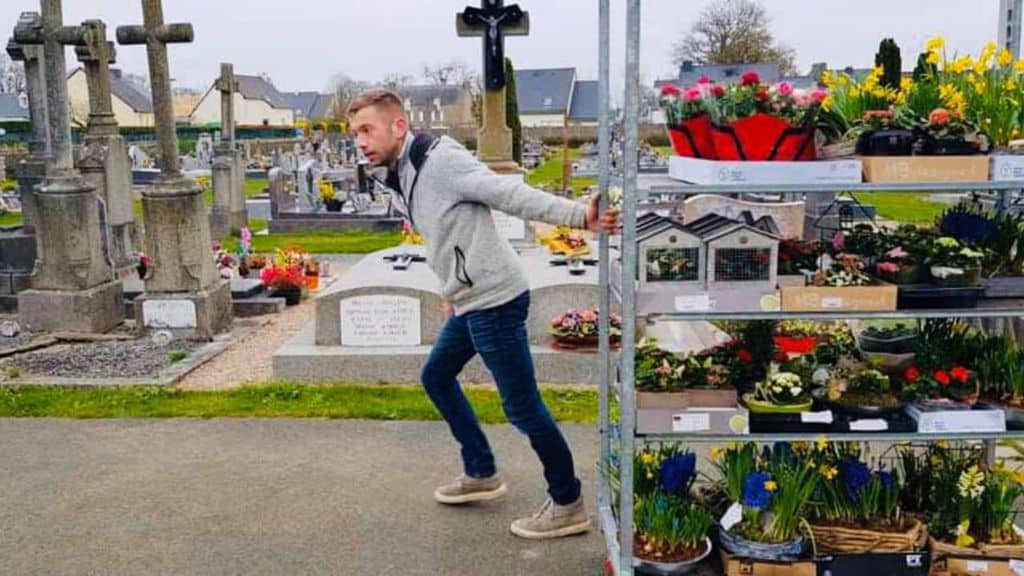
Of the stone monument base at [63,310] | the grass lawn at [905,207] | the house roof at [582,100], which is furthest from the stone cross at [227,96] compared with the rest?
the house roof at [582,100]

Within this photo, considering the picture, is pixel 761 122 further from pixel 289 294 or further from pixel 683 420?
pixel 289 294

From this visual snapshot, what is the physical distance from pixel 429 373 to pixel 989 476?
2407mm

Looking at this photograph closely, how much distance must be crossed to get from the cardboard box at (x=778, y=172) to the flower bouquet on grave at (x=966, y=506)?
1.34 metres

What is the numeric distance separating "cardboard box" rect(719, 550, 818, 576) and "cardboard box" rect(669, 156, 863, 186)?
1.44 m

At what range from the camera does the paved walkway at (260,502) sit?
4113 millimetres

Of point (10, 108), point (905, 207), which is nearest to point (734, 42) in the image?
point (905, 207)

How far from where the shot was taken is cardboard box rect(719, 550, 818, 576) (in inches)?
141

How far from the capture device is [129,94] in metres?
69.6

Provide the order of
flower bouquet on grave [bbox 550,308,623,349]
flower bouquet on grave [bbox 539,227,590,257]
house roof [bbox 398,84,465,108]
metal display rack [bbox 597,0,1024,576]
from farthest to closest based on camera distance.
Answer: house roof [bbox 398,84,465,108] < flower bouquet on grave [bbox 539,227,590,257] < flower bouquet on grave [bbox 550,308,623,349] < metal display rack [bbox 597,0,1024,576]

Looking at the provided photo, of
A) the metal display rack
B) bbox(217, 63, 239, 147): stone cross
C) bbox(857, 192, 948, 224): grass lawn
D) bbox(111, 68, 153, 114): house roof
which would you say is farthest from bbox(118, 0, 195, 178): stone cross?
bbox(111, 68, 153, 114): house roof

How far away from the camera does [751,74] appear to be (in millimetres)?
3426

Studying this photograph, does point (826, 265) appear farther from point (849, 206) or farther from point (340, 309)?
point (340, 309)

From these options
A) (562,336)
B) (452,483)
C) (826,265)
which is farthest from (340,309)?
(826,265)

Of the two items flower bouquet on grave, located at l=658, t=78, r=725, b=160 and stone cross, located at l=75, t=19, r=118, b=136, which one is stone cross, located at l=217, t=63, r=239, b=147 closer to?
stone cross, located at l=75, t=19, r=118, b=136
